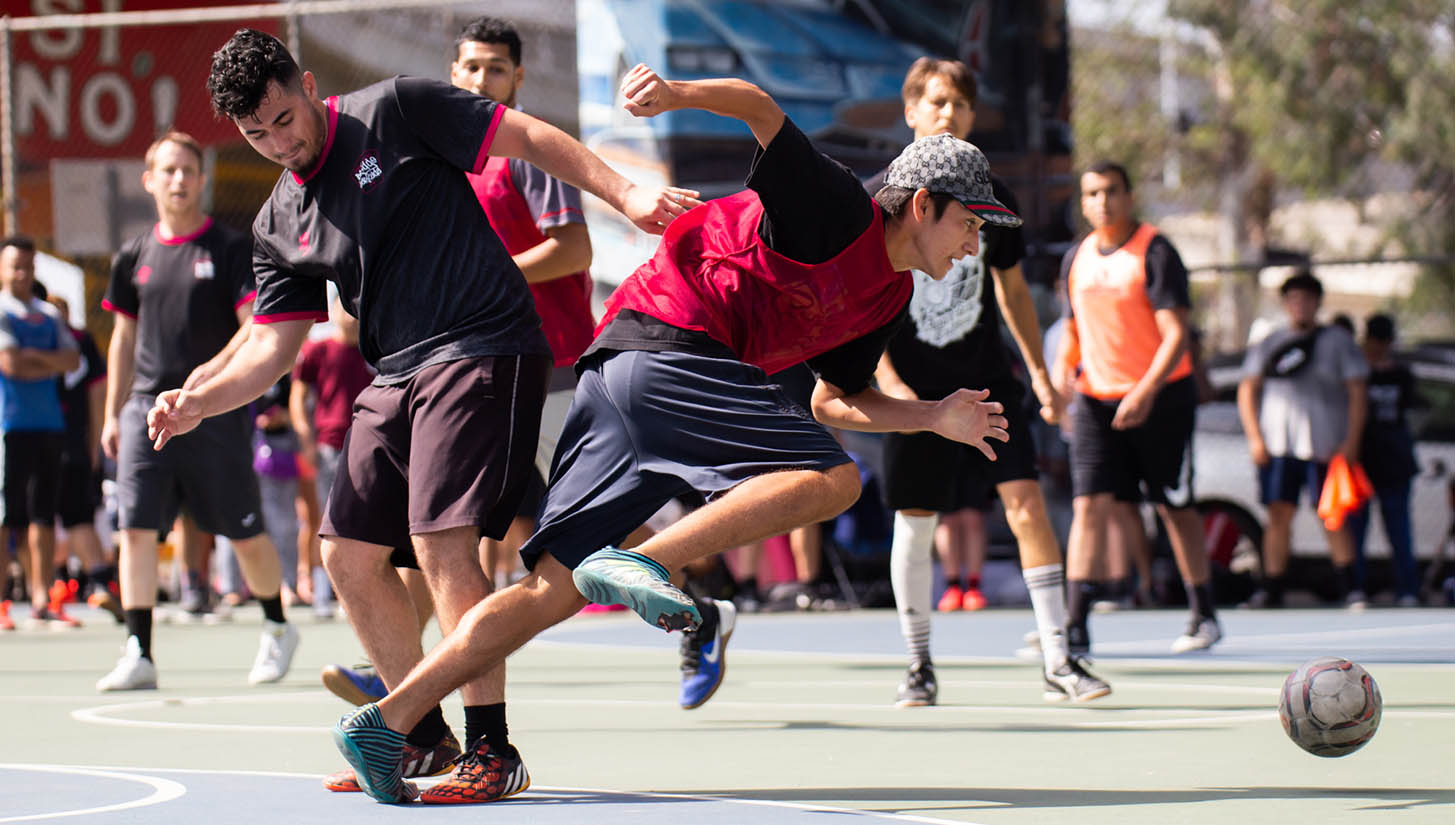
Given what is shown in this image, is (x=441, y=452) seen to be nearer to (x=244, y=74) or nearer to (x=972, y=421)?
(x=244, y=74)

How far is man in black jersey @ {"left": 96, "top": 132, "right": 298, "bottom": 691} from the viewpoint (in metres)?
7.71

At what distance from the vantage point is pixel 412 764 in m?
4.92

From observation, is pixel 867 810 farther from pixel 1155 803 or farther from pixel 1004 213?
pixel 1004 213

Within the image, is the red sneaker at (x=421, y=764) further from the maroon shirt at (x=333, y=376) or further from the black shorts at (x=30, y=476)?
the black shorts at (x=30, y=476)

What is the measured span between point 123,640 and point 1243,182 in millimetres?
26746

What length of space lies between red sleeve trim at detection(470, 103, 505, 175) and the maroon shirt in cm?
722

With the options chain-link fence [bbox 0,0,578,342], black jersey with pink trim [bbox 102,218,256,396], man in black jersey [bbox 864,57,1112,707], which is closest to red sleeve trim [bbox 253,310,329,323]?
man in black jersey [bbox 864,57,1112,707]

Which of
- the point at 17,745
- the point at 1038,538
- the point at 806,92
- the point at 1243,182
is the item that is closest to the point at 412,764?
the point at 17,745

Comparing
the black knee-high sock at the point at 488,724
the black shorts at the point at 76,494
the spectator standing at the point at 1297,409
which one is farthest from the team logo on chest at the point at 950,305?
the black shorts at the point at 76,494

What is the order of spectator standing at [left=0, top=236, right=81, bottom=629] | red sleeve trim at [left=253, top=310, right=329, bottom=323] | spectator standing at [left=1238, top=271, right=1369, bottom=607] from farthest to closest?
spectator standing at [left=1238, top=271, right=1369, bottom=607] < spectator standing at [left=0, top=236, right=81, bottom=629] < red sleeve trim at [left=253, top=310, right=329, bottom=323]

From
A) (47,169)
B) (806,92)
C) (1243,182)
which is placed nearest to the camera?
(806,92)

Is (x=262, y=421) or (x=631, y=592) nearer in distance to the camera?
(x=631, y=592)

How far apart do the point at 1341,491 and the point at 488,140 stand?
8.46 m

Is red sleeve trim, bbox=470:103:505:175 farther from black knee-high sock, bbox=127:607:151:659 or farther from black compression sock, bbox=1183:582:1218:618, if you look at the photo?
black compression sock, bbox=1183:582:1218:618
